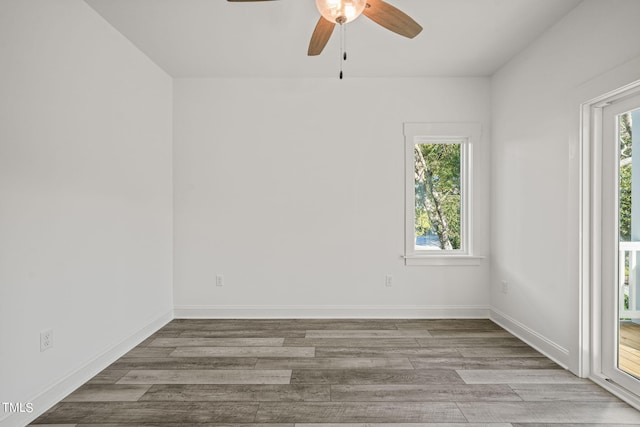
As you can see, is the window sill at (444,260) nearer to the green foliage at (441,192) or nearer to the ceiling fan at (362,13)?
the green foliage at (441,192)

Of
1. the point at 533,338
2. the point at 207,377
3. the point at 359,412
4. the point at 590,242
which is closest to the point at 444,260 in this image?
the point at 533,338

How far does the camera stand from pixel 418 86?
3.87m

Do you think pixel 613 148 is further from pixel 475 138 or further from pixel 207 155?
pixel 207 155

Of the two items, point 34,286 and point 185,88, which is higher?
point 185,88

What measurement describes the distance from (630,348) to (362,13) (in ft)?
8.91

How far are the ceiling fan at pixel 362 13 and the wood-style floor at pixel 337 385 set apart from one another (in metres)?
2.22

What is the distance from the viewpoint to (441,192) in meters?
4.00

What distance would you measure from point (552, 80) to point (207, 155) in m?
3.40

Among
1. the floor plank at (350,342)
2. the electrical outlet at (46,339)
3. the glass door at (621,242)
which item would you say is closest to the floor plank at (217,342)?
the floor plank at (350,342)

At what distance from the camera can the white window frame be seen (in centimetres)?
386

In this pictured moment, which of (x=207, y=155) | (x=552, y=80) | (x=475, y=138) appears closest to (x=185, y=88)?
(x=207, y=155)

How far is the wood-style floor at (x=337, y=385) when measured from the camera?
6.66 ft

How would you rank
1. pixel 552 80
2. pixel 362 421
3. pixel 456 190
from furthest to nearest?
1. pixel 456 190
2. pixel 552 80
3. pixel 362 421

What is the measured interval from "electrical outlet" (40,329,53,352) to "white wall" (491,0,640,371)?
143 inches
